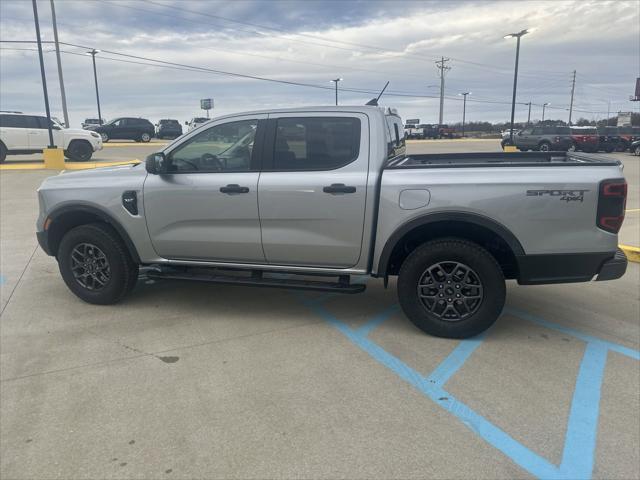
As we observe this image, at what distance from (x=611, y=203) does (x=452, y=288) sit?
1276 mm

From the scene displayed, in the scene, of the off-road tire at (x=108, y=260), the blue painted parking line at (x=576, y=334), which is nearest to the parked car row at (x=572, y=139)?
the blue painted parking line at (x=576, y=334)

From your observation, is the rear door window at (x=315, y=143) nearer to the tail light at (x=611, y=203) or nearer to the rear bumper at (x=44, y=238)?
the tail light at (x=611, y=203)

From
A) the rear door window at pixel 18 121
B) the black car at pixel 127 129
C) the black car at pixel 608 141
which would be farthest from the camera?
the black car at pixel 127 129

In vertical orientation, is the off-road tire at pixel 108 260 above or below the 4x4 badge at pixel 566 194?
below

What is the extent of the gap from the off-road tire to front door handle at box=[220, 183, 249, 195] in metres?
1.25

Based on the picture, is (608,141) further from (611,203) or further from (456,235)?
(456,235)

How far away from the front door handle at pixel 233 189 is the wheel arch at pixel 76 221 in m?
1.09

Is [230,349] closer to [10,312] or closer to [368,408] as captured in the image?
[368,408]

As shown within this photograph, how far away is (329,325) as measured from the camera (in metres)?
4.43

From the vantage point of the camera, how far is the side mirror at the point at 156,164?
4316 millimetres

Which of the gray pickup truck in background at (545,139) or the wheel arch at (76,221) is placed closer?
the wheel arch at (76,221)

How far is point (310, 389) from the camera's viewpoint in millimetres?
3328

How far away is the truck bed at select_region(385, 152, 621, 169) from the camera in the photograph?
3.76m

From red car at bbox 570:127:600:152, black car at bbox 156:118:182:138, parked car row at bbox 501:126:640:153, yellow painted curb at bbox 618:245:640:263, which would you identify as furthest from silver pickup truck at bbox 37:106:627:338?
black car at bbox 156:118:182:138
